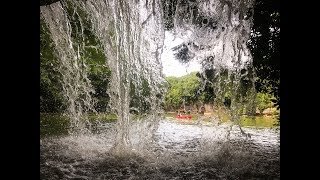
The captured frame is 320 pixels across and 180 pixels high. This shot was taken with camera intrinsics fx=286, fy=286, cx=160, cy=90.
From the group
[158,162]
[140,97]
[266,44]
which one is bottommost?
[158,162]

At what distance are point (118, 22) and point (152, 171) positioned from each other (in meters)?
3.82

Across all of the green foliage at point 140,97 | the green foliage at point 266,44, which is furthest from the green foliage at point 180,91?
the green foliage at point 266,44

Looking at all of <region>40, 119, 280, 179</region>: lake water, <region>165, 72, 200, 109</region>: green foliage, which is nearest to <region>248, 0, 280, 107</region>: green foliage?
<region>40, 119, 280, 179</region>: lake water

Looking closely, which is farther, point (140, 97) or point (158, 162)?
point (140, 97)

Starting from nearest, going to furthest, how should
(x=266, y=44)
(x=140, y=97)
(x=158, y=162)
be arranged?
(x=158, y=162) → (x=266, y=44) → (x=140, y=97)

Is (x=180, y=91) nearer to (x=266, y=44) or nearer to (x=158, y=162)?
(x=266, y=44)

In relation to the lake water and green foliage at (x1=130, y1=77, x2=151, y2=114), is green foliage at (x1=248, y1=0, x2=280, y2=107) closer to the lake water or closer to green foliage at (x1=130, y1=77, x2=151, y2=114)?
the lake water

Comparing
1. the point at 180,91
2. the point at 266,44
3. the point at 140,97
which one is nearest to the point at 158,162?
the point at 266,44

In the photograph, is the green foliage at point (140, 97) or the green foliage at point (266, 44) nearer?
the green foliage at point (266, 44)

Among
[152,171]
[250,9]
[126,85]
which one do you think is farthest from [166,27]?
[152,171]

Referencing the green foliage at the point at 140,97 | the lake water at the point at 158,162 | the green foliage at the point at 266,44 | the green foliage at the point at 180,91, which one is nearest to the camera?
the lake water at the point at 158,162

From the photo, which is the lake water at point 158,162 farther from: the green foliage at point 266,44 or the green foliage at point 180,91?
the green foliage at point 180,91

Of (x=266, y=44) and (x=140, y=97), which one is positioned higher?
(x=266, y=44)
